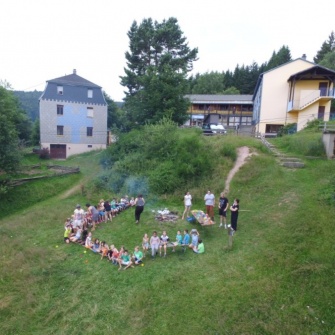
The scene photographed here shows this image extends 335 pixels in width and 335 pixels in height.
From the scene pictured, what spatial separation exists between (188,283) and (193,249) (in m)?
2.08

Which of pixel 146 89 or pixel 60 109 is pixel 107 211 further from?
pixel 60 109

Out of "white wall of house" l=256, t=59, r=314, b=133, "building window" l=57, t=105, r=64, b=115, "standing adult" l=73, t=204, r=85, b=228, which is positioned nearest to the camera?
"standing adult" l=73, t=204, r=85, b=228

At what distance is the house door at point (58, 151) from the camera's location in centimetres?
3143

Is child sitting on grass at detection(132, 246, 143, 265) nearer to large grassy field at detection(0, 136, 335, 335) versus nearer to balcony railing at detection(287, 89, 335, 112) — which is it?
large grassy field at detection(0, 136, 335, 335)

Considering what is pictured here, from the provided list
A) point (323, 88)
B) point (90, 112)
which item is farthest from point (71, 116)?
point (323, 88)

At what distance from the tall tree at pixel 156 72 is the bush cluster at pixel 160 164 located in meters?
4.49

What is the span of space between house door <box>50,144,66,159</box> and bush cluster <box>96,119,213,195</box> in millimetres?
13485

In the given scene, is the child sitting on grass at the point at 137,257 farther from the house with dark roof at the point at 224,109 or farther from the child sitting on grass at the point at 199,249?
the house with dark roof at the point at 224,109

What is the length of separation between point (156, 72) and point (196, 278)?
21790 millimetres

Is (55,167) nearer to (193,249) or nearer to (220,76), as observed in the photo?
(193,249)

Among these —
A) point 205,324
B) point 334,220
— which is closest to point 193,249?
point 205,324

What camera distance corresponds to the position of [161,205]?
617 inches

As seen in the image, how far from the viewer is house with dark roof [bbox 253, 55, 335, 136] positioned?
→ 2694cm

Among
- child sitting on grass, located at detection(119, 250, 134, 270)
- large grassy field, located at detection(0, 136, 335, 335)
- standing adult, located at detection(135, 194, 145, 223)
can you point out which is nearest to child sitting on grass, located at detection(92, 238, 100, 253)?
large grassy field, located at detection(0, 136, 335, 335)
